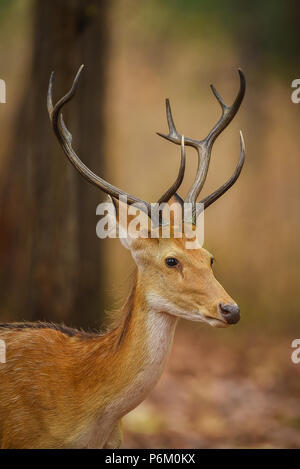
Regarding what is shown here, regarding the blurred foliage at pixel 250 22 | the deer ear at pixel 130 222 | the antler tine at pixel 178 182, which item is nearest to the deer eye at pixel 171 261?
A: the deer ear at pixel 130 222

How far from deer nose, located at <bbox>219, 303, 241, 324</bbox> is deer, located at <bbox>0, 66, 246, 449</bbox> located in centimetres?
8

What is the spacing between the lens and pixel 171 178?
15.1 metres

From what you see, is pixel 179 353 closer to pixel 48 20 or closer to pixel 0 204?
pixel 0 204

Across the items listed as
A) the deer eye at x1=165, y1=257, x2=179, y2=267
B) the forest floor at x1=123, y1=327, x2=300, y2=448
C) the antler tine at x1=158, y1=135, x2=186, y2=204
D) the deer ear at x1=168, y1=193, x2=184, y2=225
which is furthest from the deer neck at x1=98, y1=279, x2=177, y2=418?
the forest floor at x1=123, y1=327, x2=300, y2=448

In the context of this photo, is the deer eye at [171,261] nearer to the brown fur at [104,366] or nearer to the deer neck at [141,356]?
the brown fur at [104,366]

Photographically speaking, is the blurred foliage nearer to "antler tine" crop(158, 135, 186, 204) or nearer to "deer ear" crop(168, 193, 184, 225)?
"deer ear" crop(168, 193, 184, 225)

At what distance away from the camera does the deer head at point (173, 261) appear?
3707mm

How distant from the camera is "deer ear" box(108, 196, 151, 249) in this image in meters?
3.94

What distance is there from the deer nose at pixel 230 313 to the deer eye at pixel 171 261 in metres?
0.40

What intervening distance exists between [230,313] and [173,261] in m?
0.48

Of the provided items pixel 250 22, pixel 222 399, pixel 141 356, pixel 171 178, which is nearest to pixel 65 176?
pixel 141 356

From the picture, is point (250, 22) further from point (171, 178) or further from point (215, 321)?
point (215, 321)
